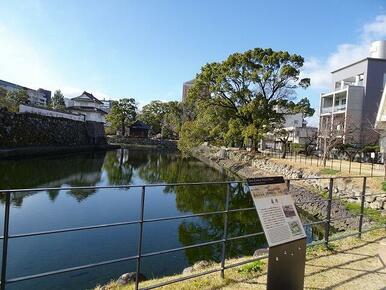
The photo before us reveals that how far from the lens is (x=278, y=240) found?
3324 millimetres

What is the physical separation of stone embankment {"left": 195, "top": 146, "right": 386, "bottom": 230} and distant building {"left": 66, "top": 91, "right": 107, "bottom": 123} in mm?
25958

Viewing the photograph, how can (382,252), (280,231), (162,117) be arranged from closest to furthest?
(280,231), (382,252), (162,117)

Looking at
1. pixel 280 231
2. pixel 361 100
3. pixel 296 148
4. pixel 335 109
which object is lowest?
pixel 280 231

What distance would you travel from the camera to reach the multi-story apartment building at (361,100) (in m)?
33.1

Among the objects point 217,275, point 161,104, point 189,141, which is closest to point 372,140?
point 189,141

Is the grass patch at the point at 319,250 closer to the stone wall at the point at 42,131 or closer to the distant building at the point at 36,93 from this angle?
the stone wall at the point at 42,131

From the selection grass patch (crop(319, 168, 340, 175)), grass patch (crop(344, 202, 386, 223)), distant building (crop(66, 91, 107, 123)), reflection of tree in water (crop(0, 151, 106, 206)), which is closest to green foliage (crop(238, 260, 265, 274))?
grass patch (crop(344, 202, 386, 223))

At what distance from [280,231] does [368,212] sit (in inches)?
450

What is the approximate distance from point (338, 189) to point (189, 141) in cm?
1949

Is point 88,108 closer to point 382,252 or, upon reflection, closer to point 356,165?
point 356,165

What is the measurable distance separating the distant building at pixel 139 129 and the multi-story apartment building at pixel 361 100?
3847cm

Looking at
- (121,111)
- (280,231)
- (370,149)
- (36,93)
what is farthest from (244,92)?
(36,93)

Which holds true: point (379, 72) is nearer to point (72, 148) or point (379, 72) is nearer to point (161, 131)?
point (72, 148)

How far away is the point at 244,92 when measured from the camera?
31.5 metres
